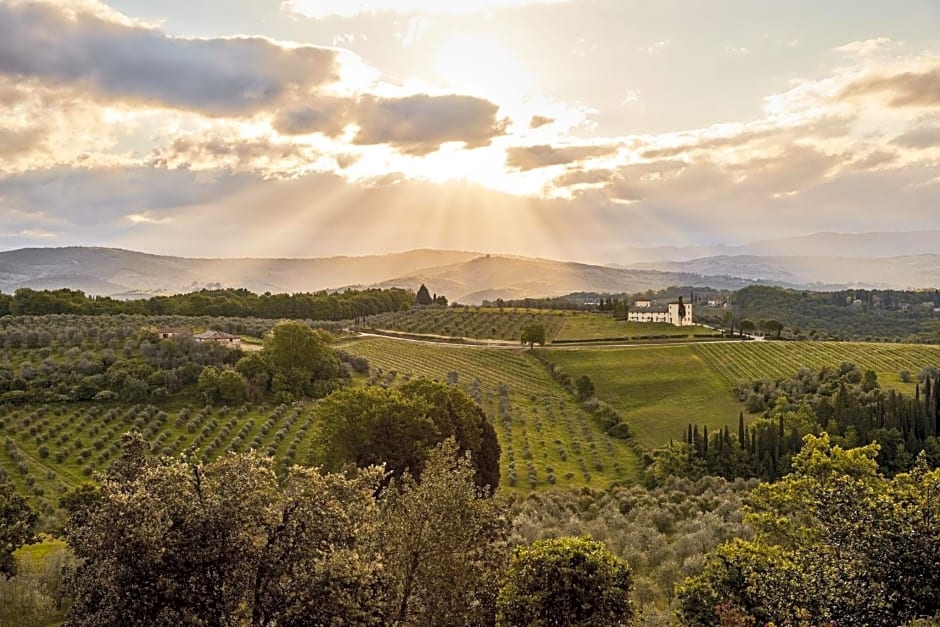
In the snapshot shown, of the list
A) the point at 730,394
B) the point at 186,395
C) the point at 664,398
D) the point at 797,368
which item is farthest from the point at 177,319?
the point at 797,368

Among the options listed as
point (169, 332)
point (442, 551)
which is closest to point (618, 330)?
point (169, 332)

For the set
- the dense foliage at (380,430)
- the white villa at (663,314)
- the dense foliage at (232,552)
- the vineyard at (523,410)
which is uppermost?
the white villa at (663,314)

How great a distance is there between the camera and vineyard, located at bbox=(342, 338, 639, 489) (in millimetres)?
58312

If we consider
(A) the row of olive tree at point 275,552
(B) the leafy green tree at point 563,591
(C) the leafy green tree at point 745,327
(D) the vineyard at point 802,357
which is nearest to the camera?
(A) the row of olive tree at point 275,552

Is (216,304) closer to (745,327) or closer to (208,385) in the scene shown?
(208,385)

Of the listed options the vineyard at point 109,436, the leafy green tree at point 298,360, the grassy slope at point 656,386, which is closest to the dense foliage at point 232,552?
the vineyard at point 109,436

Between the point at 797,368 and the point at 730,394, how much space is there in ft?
46.1

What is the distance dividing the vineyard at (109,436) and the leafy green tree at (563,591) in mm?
35691

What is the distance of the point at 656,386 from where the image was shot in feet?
288

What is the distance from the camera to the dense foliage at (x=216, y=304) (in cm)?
11250

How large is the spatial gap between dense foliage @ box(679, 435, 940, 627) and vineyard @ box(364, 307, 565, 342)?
98.1 metres

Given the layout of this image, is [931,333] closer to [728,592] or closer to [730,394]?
[730,394]

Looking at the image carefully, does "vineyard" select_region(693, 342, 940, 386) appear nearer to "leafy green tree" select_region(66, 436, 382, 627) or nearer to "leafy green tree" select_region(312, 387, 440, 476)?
"leafy green tree" select_region(312, 387, 440, 476)

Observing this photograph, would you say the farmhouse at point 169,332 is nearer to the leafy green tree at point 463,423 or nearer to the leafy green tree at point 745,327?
the leafy green tree at point 463,423
